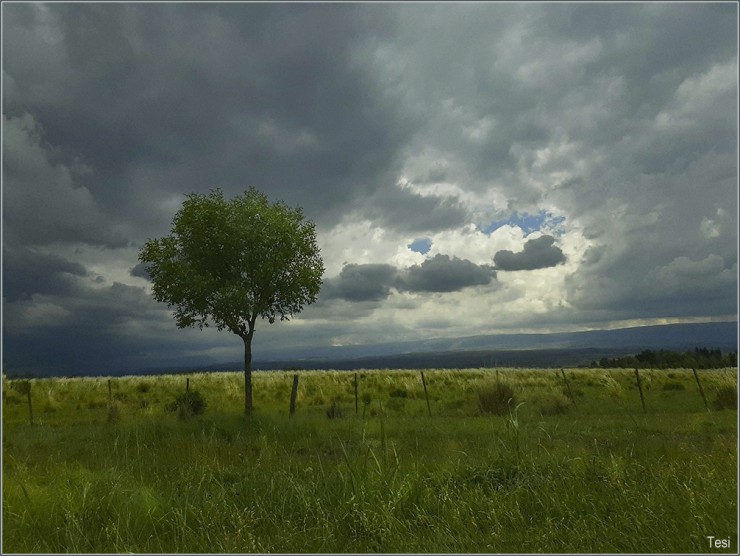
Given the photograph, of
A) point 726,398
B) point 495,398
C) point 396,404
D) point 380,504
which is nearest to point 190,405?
point 396,404

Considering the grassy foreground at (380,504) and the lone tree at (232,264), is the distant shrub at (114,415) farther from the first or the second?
the grassy foreground at (380,504)

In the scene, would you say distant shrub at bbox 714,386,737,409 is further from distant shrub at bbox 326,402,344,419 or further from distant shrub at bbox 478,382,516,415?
distant shrub at bbox 326,402,344,419

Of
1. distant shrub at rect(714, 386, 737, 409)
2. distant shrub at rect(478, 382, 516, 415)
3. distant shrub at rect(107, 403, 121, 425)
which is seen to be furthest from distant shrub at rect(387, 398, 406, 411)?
distant shrub at rect(714, 386, 737, 409)

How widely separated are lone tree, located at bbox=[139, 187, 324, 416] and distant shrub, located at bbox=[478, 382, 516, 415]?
9.42 m

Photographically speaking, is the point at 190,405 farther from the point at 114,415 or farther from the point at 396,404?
the point at 396,404

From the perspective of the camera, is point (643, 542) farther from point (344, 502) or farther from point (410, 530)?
point (344, 502)

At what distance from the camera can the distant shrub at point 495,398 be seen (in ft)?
75.4

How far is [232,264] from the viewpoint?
78.1 feet

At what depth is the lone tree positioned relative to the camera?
2288cm

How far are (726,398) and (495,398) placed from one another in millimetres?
11633

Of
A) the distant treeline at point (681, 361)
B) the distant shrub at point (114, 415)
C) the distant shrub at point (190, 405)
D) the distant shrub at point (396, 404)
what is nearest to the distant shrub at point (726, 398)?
the distant shrub at point (396, 404)

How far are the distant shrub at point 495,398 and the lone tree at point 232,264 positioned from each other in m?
9.42

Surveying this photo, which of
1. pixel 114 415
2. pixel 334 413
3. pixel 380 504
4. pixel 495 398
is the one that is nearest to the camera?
pixel 380 504

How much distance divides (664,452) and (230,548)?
9.09m
